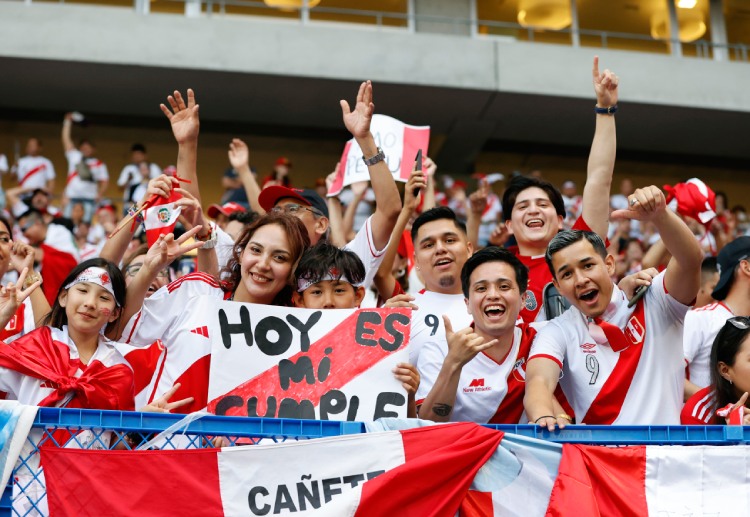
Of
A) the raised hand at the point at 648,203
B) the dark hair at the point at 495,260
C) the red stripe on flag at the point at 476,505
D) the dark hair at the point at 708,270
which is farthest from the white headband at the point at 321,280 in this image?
the dark hair at the point at 708,270

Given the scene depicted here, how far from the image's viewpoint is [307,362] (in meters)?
3.22

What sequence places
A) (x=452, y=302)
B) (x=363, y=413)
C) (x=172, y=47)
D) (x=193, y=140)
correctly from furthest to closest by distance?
1. (x=172, y=47)
2. (x=193, y=140)
3. (x=452, y=302)
4. (x=363, y=413)

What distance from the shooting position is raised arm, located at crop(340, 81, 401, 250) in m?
4.50

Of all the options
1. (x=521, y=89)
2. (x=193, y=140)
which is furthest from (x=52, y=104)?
(x=193, y=140)

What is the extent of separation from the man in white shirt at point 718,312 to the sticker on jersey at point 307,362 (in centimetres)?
195

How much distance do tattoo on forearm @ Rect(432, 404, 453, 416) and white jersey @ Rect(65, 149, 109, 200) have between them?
11.1 meters

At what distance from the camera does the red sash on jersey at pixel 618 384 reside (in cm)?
362

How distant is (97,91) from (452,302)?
13.8 meters

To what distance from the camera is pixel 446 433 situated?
2.88 metres

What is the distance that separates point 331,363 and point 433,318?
1248mm

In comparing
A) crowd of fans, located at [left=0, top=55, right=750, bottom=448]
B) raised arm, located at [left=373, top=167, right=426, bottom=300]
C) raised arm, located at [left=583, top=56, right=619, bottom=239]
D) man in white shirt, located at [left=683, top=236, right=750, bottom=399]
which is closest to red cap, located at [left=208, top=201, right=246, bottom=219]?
crowd of fans, located at [left=0, top=55, right=750, bottom=448]

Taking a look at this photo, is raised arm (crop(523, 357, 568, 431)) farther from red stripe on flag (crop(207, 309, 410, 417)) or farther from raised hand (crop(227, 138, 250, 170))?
raised hand (crop(227, 138, 250, 170))

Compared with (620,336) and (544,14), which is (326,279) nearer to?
(620,336)

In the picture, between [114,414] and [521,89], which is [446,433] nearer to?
[114,414]
